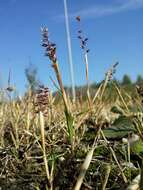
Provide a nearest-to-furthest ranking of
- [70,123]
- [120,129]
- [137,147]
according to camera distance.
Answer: [70,123], [137,147], [120,129]

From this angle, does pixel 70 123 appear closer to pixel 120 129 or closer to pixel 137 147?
pixel 137 147

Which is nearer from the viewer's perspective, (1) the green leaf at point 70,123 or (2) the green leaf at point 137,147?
(1) the green leaf at point 70,123

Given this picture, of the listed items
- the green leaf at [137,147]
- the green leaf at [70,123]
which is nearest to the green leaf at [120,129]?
the green leaf at [137,147]

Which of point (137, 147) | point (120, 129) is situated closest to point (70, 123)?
point (137, 147)

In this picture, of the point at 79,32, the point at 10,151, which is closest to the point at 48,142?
the point at 10,151

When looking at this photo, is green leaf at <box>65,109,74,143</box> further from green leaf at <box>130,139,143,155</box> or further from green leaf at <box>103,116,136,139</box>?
green leaf at <box>103,116,136,139</box>

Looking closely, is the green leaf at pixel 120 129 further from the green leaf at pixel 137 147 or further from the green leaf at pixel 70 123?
the green leaf at pixel 70 123

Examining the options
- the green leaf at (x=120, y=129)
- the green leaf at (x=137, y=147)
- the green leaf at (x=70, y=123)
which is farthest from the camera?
the green leaf at (x=120, y=129)

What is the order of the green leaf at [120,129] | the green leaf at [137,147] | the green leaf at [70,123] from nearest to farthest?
the green leaf at [70,123] < the green leaf at [137,147] < the green leaf at [120,129]

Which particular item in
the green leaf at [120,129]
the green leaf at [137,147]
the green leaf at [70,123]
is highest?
the green leaf at [70,123]

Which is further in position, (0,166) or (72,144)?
(0,166)

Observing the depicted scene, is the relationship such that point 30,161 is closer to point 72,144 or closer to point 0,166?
point 0,166
